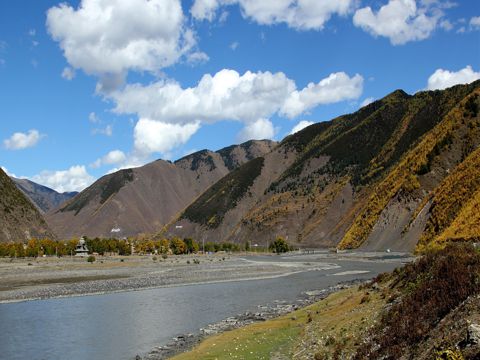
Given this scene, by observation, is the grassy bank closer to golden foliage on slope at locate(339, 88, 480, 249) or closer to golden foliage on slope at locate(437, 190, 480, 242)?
golden foliage on slope at locate(437, 190, 480, 242)

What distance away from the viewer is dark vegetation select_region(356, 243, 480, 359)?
15484 mm

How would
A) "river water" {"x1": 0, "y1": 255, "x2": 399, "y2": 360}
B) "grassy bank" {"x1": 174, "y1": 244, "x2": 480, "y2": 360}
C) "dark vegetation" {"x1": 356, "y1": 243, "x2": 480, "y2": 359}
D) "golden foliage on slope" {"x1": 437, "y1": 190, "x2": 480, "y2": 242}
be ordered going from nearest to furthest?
"grassy bank" {"x1": 174, "y1": 244, "x2": 480, "y2": 360} → "dark vegetation" {"x1": 356, "y1": 243, "x2": 480, "y2": 359} → "river water" {"x1": 0, "y1": 255, "x2": 399, "y2": 360} → "golden foliage on slope" {"x1": 437, "y1": 190, "x2": 480, "y2": 242}

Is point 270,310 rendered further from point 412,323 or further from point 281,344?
point 412,323

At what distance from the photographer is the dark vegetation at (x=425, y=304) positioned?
1548 cm

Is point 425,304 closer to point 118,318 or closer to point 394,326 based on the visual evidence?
point 394,326

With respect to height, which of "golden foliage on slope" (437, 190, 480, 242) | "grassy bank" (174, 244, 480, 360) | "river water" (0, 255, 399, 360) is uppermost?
"golden foliage on slope" (437, 190, 480, 242)

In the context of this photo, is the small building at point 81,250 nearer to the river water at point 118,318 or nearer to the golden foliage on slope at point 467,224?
the river water at point 118,318

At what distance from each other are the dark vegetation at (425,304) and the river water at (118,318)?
1489 cm

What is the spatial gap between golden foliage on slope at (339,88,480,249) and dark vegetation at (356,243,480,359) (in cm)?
11754

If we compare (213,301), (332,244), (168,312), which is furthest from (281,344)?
(332,244)

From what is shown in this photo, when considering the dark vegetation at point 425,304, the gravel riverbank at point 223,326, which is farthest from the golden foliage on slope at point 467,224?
the dark vegetation at point 425,304

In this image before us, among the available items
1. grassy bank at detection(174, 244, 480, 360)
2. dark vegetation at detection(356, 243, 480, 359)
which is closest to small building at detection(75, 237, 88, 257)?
grassy bank at detection(174, 244, 480, 360)

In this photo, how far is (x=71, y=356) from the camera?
27.3 meters

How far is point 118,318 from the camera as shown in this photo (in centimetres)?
4000
